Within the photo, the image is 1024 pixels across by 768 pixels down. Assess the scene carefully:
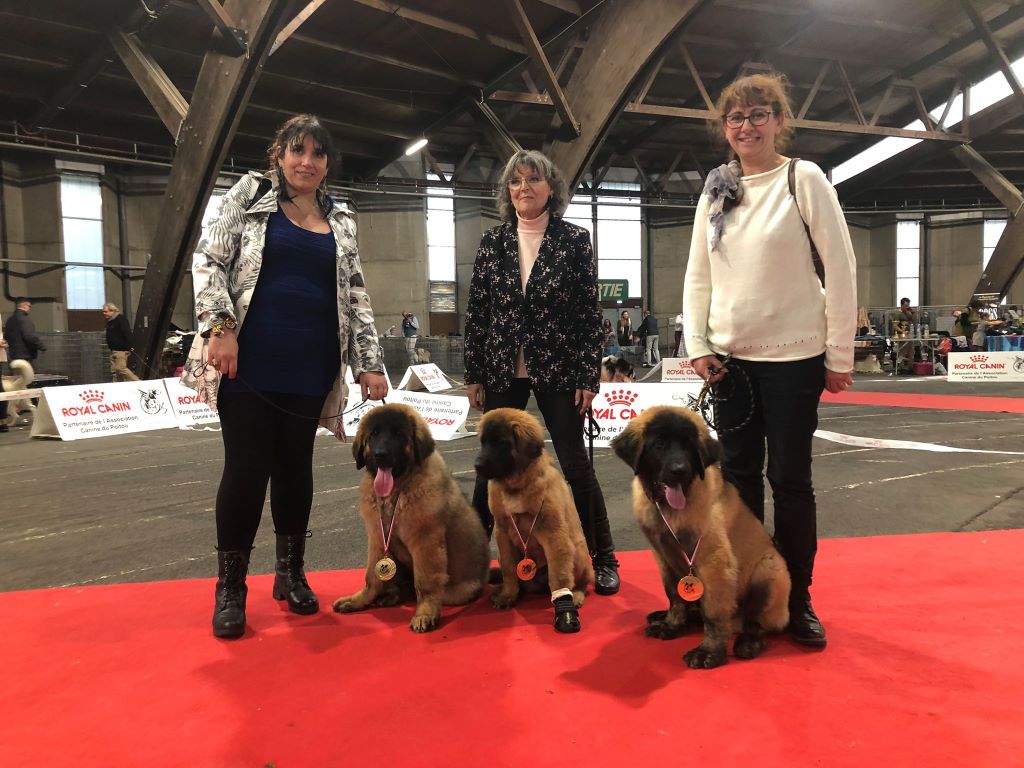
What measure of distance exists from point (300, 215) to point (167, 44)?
10.5 m

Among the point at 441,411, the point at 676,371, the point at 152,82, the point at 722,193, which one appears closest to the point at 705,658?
the point at 722,193

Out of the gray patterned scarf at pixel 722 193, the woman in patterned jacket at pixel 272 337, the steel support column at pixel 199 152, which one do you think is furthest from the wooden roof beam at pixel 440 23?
the gray patterned scarf at pixel 722 193

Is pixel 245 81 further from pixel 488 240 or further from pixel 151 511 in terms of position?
pixel 488 240

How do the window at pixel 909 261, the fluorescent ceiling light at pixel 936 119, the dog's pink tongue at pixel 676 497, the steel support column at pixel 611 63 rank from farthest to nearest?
the window at pixel 909 261 → the fluorescent ceiling light at pixel 936 119 → the steel support column at pixel 611 63 → the dog's pink tongue at pixel 676 497

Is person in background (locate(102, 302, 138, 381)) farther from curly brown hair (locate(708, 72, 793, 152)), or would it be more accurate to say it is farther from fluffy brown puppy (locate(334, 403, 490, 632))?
curly brown hair (locate(708, 72, 793, 152))

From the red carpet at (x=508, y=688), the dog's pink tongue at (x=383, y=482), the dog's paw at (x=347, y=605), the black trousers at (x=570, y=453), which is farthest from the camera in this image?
the black trousers at (x=570, y=453)

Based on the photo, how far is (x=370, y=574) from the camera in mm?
2691

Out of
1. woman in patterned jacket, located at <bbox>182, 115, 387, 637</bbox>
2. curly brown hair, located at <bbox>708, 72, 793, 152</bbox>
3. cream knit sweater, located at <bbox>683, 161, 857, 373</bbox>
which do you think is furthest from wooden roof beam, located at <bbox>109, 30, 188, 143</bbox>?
cream knit sweater, located at <bbox>683, 161, 857, 373</bbox>

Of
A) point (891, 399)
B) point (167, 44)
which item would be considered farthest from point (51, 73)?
point (891, 399)

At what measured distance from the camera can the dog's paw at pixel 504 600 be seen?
2.70 meters

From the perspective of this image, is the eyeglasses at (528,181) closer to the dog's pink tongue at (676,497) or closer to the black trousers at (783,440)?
the black trousers at (783,440)

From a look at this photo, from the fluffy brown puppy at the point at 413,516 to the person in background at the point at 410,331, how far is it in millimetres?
13988

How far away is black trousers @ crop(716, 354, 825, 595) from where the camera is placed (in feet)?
7.32

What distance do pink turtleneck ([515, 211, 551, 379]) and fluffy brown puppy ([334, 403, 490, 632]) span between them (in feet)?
1.77
